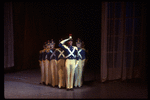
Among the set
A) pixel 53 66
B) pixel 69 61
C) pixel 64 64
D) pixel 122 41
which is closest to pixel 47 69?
pixel 53 66

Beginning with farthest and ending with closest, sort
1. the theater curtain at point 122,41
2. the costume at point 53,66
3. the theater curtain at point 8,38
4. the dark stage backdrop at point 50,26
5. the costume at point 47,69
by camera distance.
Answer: the dark stage backdrop at point 50,26, the theater curtain at point 8,38, the theater curtain at point 122,41, the costume at point 47,69, the costume at point 53,66

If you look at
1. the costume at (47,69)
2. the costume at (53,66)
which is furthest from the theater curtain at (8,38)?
the costume at (53,66)

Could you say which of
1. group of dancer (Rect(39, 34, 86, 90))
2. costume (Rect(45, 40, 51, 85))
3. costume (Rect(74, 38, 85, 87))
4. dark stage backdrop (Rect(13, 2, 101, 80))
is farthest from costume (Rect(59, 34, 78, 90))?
dark stage backdrop (Rect(13, 2, 101, 80))

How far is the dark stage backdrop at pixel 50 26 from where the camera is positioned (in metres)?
8.81

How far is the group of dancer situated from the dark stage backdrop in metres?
3.74

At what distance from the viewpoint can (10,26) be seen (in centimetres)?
805

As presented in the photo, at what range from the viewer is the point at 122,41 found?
19.8 ft

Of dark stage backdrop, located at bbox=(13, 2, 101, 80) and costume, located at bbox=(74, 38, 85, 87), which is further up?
dark stage backdrop, located at bbox=(13, 2, 101, 80)

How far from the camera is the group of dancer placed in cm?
483

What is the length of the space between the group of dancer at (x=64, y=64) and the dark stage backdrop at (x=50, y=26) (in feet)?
12.3

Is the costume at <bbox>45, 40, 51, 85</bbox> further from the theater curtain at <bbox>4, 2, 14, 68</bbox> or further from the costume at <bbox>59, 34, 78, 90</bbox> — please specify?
the theater curtain at <bbox>4, 2, 14, 68</bbox>

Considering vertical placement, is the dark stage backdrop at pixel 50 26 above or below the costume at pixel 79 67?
above

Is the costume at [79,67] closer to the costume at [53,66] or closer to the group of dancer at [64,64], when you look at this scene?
the group of dancer at [64,64]

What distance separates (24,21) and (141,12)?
6.97 metres
